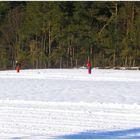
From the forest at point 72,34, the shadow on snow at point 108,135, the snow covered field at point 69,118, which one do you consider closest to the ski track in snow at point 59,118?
the snow covered field at point 69,118

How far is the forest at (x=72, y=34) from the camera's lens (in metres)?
47.7

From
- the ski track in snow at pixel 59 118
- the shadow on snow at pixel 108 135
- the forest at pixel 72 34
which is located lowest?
the shadow on snow at pixel 108 135

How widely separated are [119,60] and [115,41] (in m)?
2.33

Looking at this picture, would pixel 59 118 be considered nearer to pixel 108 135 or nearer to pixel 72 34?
pixel 108 135

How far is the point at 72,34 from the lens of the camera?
50594mm

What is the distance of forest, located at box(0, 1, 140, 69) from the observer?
4766 centimetres

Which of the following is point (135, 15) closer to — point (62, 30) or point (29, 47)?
point (62, 30)

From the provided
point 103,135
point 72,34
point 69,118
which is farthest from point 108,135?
point 72,34

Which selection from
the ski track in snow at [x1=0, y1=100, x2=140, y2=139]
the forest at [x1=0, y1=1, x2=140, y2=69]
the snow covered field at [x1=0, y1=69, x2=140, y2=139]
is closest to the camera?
the snow covered field at [x1=0, y1=69, x2=140, y2=139]

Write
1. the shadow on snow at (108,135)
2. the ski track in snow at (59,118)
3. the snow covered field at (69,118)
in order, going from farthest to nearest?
the ski track in snow at (59,118), the snow covered field at (69,118), the shadow on snow at (108,135)

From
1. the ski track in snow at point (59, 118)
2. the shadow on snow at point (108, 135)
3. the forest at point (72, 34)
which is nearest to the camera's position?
the shadow on snow at point (108, 135)

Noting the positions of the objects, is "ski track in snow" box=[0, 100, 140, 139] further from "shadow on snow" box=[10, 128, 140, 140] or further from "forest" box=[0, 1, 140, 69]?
"forest" box=[0, 1, 140, 69]

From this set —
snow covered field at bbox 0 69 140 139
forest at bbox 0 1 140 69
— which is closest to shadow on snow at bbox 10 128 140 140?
snow covered field at bbox 0 69 140 139

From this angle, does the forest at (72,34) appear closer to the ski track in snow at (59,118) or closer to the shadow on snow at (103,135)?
the ski track in snow at (59,118)
